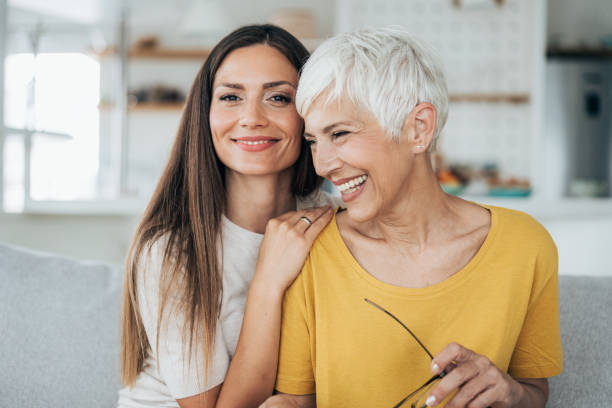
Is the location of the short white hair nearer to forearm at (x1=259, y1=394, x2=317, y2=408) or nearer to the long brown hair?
the long brown hair

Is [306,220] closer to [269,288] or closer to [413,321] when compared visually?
[269,288]

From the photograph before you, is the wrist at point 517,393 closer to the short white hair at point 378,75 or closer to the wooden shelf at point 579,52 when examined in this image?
the short white hair at point 378,75

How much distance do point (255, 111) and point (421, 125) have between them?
1.44 feet

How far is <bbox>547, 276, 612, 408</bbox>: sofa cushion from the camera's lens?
1.37 metres

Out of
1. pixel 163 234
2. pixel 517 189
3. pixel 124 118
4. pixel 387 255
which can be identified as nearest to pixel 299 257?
pixel 387 255

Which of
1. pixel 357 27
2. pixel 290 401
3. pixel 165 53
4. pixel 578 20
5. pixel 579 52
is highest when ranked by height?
pixel 578 20

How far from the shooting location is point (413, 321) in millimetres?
1218

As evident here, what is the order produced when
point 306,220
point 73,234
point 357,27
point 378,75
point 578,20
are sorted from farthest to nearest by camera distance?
point 578,20 → point 357,27 → point 73,234 → point 306,220 → point 378,75

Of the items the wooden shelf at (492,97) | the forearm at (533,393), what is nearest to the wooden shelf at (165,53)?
the wooden shelf at (492,97)

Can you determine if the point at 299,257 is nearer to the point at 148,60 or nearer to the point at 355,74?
the point at 355,74

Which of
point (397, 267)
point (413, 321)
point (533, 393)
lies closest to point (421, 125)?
point (397, 267)

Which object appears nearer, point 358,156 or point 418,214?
point 358,156

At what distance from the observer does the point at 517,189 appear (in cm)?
347

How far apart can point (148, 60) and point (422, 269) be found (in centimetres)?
599
